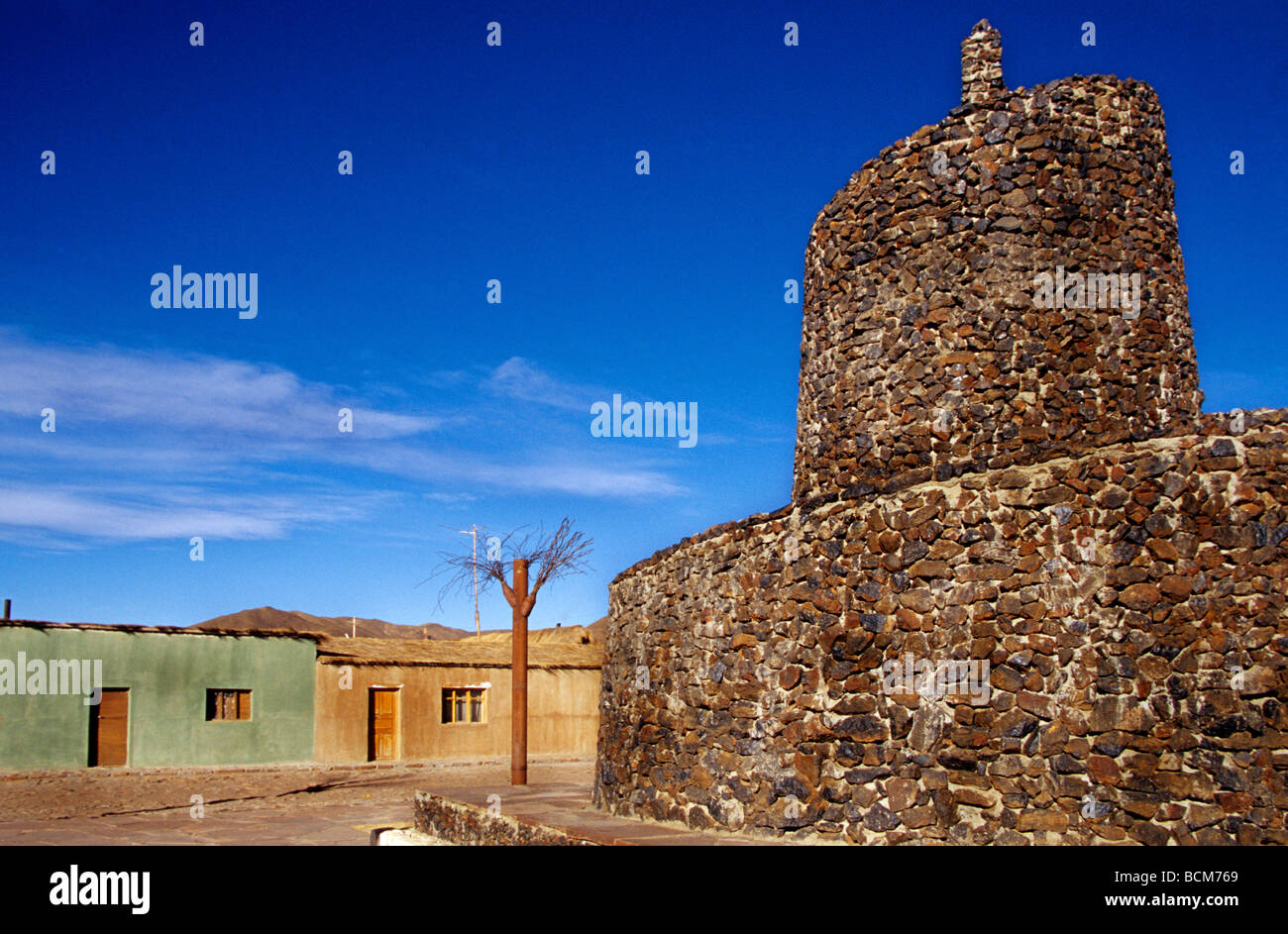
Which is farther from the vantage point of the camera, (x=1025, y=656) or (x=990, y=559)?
(x=990, y=559)

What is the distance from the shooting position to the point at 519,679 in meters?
13.5

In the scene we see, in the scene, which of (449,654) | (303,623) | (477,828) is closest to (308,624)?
(303,623)

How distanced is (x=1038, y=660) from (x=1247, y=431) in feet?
5.85

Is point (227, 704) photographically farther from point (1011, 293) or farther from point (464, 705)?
point (1011, 293)

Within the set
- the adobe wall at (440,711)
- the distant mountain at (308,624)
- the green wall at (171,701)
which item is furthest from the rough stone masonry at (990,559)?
the distant mountain at (308,624)

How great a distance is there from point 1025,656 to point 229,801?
1599 cm

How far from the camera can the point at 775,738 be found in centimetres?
770

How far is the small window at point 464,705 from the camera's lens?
1128 inches

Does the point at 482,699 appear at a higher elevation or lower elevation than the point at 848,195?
lower

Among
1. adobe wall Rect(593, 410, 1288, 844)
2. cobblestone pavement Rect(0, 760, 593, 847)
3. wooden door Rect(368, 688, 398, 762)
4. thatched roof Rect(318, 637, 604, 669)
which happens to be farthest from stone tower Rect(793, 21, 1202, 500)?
wooden door Rect(368, 688, 398, 762)

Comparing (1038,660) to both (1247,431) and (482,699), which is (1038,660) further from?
(482,699)

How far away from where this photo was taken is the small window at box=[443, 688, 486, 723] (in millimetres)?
28656

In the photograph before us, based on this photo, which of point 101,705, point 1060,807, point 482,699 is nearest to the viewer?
point 1060,807
